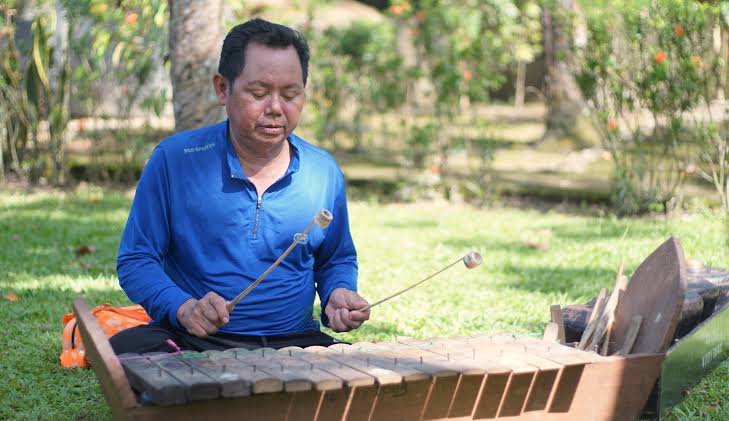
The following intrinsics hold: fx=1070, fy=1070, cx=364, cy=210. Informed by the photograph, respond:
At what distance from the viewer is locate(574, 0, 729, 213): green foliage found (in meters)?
8.05

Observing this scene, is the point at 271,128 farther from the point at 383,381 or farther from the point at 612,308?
the point at 612,308

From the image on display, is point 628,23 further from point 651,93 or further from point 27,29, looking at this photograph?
point 27,29

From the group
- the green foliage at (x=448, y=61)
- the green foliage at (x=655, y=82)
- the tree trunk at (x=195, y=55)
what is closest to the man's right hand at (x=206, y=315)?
the tree trunk at (x=195, y=55)

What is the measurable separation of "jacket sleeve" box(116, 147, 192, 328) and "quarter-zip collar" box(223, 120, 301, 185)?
23cm

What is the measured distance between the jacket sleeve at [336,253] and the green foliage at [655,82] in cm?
455

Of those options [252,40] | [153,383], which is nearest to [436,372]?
[153,383]

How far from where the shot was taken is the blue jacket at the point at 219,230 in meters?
3.76

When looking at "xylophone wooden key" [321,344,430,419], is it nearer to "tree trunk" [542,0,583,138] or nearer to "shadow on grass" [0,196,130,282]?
"shadow on grass" [0,196,130,282]

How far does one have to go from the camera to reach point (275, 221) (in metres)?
3.86

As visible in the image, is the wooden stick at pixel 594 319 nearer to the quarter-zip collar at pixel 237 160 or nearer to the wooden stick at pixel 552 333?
the wooden stick at pixel 552 333

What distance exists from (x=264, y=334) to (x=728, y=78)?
216 inches

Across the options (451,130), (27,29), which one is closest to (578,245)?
(451,130)

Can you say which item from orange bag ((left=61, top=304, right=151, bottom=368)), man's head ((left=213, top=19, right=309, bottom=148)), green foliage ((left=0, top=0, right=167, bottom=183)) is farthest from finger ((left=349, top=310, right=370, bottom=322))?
green foliage ((left=0, top=0, right=167, bottom=183))

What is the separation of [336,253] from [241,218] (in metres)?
0.45
